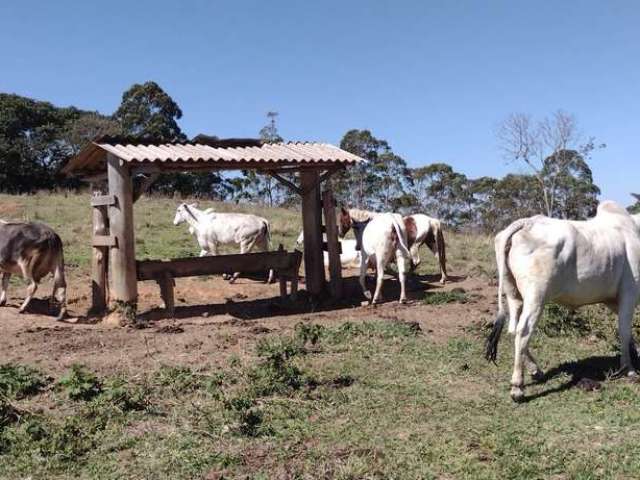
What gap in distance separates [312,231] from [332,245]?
1.68ft

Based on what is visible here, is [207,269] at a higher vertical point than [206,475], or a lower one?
higher

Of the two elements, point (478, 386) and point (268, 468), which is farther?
point (478, 386)

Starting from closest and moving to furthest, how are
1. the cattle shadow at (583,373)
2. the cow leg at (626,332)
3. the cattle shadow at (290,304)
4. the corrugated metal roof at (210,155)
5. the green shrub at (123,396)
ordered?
1. the green shrub at (123,396)
2. the cattle shadow at (583,373)
3. the cow leg at (626,332)
4. the corrugated metal roof at (210,155)
5. the cattle shadow at (290,304)

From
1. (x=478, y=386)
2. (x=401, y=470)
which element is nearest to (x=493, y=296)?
(x=478, y=386)

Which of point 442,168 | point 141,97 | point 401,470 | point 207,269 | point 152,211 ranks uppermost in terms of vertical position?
point 141,97

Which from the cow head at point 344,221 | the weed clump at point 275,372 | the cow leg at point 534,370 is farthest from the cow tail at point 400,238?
the cow leg at point 534,370

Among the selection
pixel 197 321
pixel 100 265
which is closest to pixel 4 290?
pixel 100 265

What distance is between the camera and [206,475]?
15.3 feet

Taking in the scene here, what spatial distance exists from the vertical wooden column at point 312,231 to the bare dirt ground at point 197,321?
0.62 m

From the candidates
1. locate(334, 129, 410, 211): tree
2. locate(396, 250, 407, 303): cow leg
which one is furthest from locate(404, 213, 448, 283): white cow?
locate(334, 129, 410, 211): tree

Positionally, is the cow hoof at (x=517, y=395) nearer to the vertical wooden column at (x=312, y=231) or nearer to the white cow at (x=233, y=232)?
the vertical wooden column at (x=312, y=231)

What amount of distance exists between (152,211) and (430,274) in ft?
36.8

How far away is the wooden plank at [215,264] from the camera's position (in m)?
11.3

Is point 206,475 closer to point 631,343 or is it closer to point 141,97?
point 631,343
